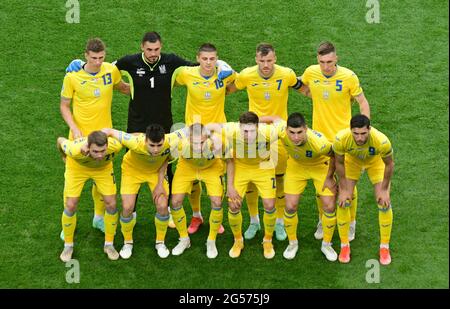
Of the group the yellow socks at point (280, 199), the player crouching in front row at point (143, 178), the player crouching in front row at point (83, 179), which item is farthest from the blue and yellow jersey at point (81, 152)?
the yellow socks at point (280, 199)

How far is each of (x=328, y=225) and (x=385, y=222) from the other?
2.25ft

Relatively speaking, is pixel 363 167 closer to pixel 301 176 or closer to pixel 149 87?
pixel 301 176

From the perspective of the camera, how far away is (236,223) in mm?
12211

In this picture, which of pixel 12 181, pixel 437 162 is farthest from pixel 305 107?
pixel 12 181

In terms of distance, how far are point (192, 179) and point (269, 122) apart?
1178mm

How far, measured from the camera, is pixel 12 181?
1365 cm

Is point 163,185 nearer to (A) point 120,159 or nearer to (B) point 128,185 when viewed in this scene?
(B) point 128,185

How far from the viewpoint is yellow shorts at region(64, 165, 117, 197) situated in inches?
474

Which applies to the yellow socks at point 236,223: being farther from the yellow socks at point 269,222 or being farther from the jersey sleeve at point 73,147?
the jersey sleeve at point 73,147

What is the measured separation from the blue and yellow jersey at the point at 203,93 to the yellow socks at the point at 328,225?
5.98 feet

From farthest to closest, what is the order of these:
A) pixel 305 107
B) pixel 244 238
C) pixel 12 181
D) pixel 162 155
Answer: pixel 305 107 < pixel 12 181 < pixel 244 238 < pixel 162 155

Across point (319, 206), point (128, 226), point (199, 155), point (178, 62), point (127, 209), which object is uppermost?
point (178, 62)

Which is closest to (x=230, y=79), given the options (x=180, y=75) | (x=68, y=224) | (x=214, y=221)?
(x=180, y=75)

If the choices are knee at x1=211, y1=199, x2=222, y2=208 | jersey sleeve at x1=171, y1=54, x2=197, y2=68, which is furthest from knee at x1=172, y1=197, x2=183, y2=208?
jersey sleeve at x1=171, y1=54, x2=197, y2=68
